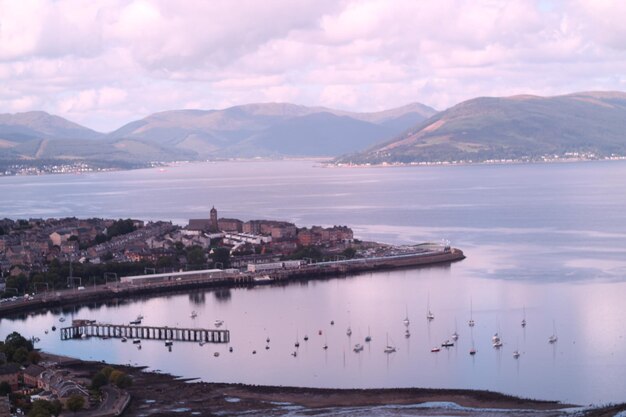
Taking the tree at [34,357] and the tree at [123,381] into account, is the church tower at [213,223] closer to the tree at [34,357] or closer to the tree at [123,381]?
the tree at [34,357]

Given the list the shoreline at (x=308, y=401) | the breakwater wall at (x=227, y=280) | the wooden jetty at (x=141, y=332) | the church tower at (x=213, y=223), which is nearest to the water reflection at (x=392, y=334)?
the wooden jetty at (x=141, y=332)

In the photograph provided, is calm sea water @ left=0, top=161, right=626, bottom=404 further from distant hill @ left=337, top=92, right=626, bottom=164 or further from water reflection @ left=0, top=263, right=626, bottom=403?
distant hill @ left=337, top=92, right=626, bottom=164

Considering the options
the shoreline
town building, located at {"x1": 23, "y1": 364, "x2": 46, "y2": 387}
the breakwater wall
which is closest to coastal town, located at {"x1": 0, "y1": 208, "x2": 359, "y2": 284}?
the breakwater wall

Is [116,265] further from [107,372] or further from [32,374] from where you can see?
[107,372]

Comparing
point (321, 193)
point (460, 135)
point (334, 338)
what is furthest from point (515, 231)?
point (460, 135)

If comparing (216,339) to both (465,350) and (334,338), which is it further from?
(465,350)

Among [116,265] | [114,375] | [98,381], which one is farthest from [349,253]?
[98,381]
